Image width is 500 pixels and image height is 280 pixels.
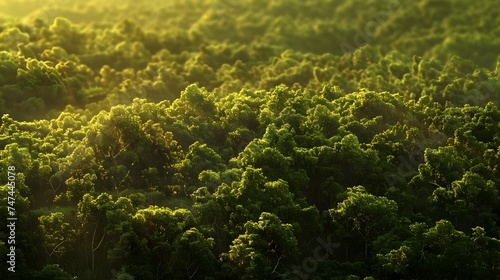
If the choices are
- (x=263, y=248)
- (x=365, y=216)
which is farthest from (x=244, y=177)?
A: (x=365, y=216)

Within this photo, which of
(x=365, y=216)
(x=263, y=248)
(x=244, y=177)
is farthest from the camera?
(x=244, y=177)

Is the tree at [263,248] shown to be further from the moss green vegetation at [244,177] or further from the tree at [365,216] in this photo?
the tree at [365,216]

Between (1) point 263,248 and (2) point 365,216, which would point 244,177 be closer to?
(1) point 263,248

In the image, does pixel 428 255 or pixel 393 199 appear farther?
pixel 393 199

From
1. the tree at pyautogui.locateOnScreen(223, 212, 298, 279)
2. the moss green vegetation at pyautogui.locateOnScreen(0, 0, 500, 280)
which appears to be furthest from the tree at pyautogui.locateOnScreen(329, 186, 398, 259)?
the tree at pyautogui.locateOnScreen(223, 212, 298, 279)

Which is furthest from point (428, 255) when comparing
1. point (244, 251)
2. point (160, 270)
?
point (160, 270)

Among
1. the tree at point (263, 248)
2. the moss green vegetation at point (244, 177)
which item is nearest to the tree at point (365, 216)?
the moss green vegetation at point (244, 177)

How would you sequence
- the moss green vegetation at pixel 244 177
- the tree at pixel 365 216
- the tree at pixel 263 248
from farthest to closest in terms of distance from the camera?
the tree at pixel 365 216 → the moss green vegetation at pixel 244 177 → the tree at pixel 263 248

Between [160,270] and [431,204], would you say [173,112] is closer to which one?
[160,270]

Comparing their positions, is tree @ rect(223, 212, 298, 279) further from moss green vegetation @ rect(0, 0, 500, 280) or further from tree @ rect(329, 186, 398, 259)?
tree @ rect(329, 186, 398, 259)
